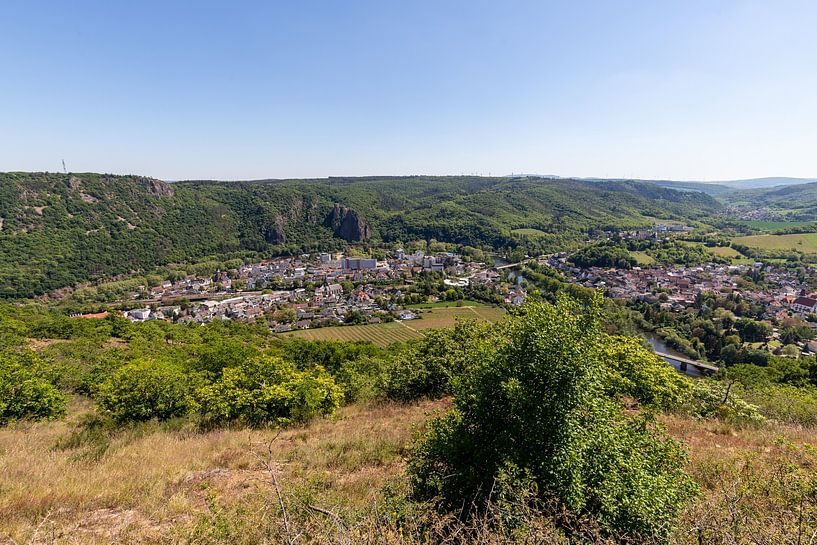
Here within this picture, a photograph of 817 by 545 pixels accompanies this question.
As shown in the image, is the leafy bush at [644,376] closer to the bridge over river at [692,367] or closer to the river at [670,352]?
the bridge over river at [692,367]

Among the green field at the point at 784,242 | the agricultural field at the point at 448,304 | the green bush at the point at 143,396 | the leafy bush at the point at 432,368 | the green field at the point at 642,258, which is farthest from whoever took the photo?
the green field at the point at 784,242

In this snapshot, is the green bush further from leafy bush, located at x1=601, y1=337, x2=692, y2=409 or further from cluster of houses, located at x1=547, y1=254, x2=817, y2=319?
cluster of houses, located at x1=547, y1=254, x2=817, y2=319

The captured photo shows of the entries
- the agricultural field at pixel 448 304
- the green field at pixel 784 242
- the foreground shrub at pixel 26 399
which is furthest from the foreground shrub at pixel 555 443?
the green field at pixel 784 242

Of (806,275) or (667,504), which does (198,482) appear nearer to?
(667,504)

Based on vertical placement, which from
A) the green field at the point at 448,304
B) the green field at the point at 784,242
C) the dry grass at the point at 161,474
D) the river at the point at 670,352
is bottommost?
the green field at the point at 448,304

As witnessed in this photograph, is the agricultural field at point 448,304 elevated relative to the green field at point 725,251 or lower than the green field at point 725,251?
lower

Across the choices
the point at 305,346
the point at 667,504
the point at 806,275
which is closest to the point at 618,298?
the point at 806,275
